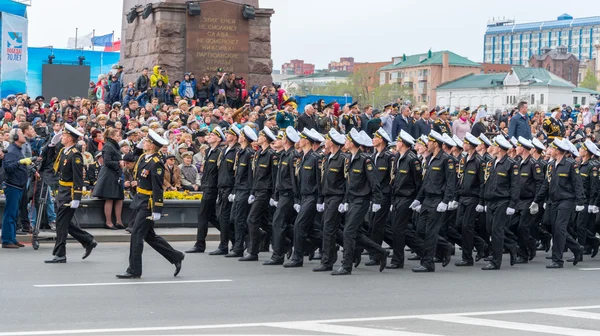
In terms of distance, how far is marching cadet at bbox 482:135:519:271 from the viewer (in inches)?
628

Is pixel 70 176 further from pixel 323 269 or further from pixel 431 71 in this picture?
pixel 431 71

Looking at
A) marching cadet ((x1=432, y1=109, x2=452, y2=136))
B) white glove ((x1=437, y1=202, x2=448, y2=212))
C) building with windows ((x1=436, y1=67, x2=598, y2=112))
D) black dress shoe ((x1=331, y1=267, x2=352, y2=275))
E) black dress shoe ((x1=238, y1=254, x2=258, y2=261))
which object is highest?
building with windows ((x1=436, y1=67, x2=598, y2=112))

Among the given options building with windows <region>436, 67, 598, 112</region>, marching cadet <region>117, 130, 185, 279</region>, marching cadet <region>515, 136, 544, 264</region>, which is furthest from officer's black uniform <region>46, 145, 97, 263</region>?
building with windows <region>436, 67, 598, 112</region>

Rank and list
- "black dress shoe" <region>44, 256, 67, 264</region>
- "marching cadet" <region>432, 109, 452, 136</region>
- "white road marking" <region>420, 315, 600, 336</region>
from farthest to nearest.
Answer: "marching cadet" <region>432, 109, 452, 136</region> → "black dress shoe" <region>44, 256, 67, 264</region> → "white road marking" <region>420, 315, 600, 336</region>

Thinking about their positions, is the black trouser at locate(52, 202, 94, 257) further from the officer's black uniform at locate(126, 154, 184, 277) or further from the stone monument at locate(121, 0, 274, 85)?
the stone monument at locate(121, 0, 274, 85)

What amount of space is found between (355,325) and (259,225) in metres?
6.03

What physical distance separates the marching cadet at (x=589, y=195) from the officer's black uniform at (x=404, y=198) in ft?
11.1

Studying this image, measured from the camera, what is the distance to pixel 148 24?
28609 mm

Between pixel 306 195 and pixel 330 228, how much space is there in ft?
2.54

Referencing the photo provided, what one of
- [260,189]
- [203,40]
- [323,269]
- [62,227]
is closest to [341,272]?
[323,269]

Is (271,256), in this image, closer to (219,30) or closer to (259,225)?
(259,225)

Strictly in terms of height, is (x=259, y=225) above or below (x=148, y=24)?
below

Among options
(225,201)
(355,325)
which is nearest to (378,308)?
(355,325)

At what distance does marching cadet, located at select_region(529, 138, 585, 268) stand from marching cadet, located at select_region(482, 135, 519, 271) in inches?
27.0
